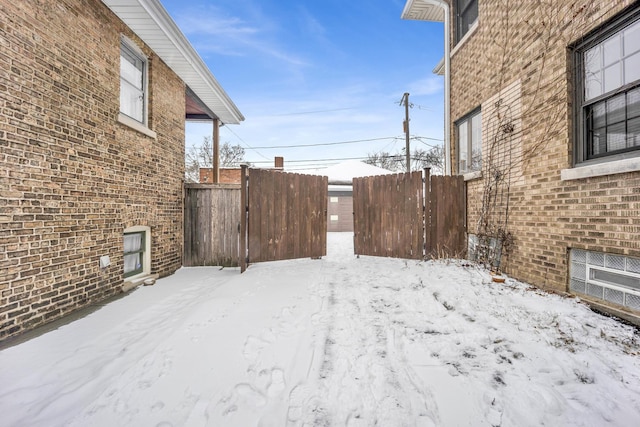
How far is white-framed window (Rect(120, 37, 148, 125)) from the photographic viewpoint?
4586 mm

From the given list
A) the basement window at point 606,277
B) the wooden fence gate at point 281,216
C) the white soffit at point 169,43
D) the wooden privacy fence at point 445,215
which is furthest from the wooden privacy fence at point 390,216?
the white soffit at point 169,43

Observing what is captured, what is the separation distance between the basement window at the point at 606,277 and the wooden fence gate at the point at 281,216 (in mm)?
4483

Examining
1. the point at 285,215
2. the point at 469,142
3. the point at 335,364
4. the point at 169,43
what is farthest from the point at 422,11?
the point at 335,364

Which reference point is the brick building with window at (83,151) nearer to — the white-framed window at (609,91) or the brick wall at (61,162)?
the brick wall at (61,162)

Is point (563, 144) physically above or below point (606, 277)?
above

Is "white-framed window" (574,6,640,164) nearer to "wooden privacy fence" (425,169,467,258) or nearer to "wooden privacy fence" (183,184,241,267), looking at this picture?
Answer: "wooden privacy fence" (425,169,467,258)

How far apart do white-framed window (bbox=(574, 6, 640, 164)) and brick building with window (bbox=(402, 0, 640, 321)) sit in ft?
0.03

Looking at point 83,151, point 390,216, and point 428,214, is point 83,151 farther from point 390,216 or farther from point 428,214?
point 428,214

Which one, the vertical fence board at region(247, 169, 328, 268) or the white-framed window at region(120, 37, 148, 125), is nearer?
the white-framed window at region(120, 37, 148, 125)

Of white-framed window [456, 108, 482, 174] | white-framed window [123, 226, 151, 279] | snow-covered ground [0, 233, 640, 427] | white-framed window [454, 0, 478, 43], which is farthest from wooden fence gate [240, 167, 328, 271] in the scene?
white-framed window [454, 0, 478, 43]

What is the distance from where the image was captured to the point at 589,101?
10.7 feet

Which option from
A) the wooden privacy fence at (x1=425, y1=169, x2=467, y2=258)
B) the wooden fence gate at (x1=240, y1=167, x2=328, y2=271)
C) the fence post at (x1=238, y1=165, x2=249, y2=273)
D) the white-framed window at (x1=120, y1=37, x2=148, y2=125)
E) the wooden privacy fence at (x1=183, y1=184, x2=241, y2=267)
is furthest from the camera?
the wooden privacy fence at (x1=183, y1=184, x2=241, y2=267)

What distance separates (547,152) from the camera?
368 centimetres

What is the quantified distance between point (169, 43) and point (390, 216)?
5724 mm
